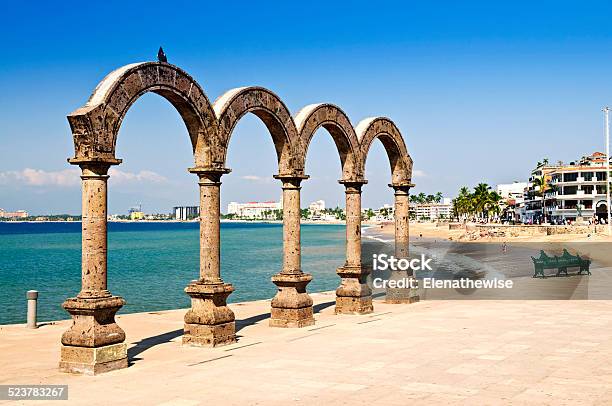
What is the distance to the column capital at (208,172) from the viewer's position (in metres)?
13.4

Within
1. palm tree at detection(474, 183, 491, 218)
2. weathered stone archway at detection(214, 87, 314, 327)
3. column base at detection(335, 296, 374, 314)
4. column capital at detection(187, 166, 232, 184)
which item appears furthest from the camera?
palm tree at detection(474, 183, 491, 218)

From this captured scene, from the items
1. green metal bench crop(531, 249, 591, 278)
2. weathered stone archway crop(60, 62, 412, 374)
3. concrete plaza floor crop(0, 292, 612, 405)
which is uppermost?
weathered stone archway crop(60, 62, 412, 374)

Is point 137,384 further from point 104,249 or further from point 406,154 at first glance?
point 406,154

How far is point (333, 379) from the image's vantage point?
10000 millimetres

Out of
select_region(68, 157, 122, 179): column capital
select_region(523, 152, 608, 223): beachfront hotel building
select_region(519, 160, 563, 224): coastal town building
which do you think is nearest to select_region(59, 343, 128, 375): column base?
select_region(68, 157, 122, 179): column capital

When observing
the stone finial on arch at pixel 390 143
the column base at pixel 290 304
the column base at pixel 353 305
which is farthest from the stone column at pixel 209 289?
the stone finial on arch at pixel 390 143

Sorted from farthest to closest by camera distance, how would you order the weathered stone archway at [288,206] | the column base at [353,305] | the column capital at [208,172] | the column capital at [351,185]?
1. the column capital at [351,185]
2. the column base at [353,305]
3. the weathered stone archway at [288,206]
4. the column capital at [208,172]

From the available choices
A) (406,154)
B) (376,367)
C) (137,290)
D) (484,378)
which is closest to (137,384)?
(376,367)

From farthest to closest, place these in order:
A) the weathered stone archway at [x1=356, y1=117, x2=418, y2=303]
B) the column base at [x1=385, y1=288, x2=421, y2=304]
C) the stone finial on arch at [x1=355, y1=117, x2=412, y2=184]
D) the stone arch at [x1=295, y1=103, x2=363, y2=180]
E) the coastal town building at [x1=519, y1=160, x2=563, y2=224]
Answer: the coastal town building at [x1=519, y1=160, x2=563, y2=224]
the column base at [x1=385, y1=288, x2=421, y2=304]
the weathered stone archway at [x1=356, y1=117, x2=418, y2=303]
the stone finial on arch at [x1=355, y1=117, x2=412, y2=184]
the stone arch at [x1=295, y1=103, x2=363, y2=180]

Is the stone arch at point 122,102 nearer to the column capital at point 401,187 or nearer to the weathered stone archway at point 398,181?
the weathered stone archway at point 398,181

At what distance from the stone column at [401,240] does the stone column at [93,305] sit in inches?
434

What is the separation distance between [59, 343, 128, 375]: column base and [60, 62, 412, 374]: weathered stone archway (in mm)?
16

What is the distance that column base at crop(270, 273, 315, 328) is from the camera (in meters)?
15.6

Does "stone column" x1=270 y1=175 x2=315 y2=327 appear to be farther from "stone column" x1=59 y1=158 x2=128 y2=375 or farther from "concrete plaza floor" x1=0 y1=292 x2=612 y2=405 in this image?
"stone column" x1=59 y1=158 x2=128 y2=375
